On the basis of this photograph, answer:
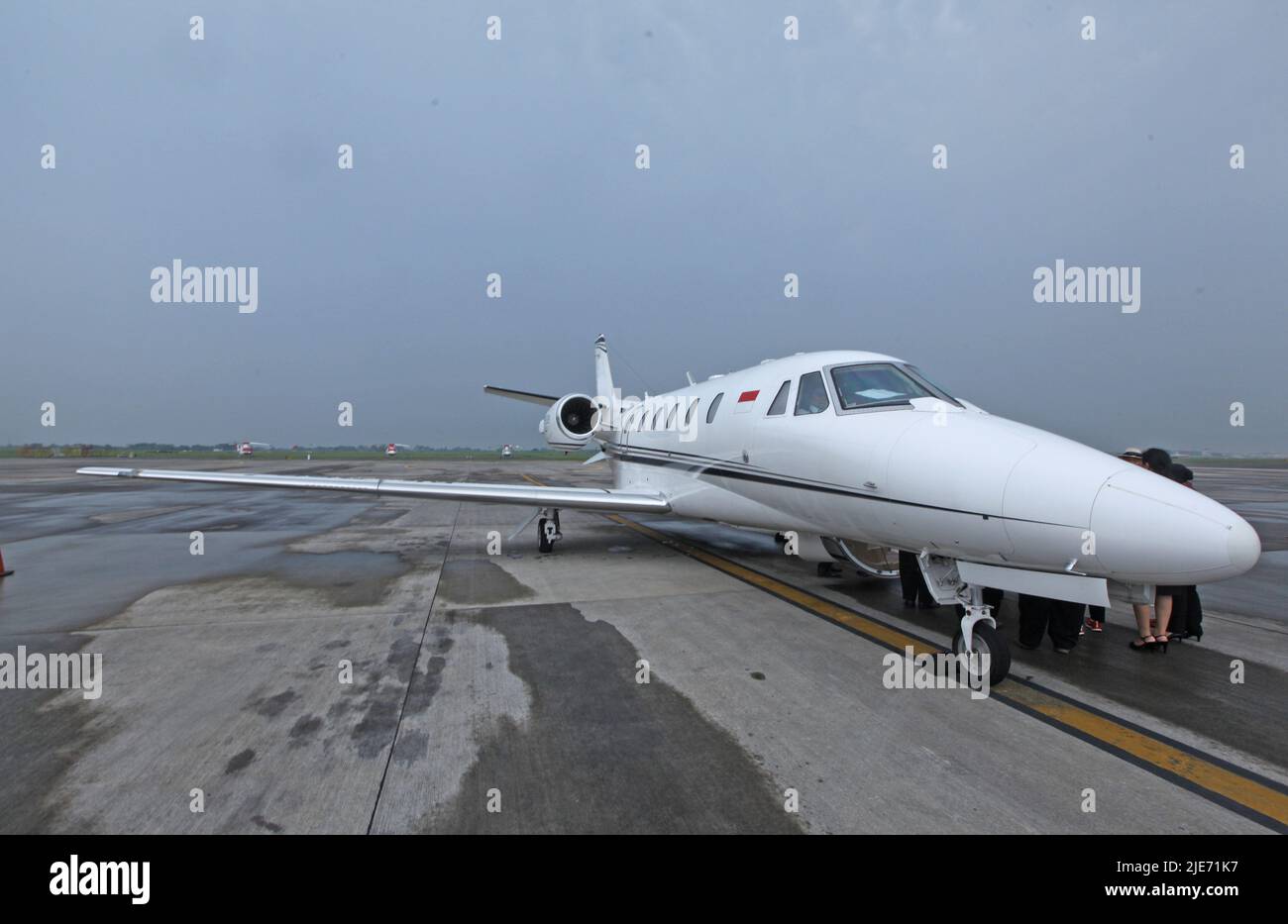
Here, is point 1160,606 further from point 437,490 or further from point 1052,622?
point 437,490

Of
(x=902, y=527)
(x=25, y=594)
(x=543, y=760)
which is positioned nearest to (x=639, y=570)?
(x=902, y=527)

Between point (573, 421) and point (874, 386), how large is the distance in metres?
8.95

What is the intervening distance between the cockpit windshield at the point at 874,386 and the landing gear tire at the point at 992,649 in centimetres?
195

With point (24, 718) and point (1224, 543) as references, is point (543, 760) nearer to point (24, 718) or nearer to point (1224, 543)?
point (24, 718)

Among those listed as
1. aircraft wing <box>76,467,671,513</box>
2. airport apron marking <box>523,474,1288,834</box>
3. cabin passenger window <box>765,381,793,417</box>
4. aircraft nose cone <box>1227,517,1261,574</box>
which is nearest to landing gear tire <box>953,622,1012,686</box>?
airport apron marking <box>523,474,1288,834</box>

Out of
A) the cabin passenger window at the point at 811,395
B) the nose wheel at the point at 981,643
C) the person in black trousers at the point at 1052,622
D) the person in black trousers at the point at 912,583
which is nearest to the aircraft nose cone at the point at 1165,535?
the nose wheel at the point at 981,643

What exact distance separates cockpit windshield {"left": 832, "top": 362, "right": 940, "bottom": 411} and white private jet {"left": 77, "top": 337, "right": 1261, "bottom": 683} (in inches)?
0.7

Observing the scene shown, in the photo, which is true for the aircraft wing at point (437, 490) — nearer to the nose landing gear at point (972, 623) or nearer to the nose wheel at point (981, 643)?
the nose landing gear at point (972, 623)

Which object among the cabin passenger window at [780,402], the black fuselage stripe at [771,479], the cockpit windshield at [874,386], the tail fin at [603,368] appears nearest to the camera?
the black fuselage stripe at [771,479]

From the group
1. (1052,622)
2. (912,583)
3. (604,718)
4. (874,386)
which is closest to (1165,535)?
(1052,622)

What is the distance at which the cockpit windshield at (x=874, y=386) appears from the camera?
4.99 m

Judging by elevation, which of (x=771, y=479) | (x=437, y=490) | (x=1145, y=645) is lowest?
(x=1145, y=645)

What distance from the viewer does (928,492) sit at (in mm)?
3992

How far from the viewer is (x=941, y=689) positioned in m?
3.90
